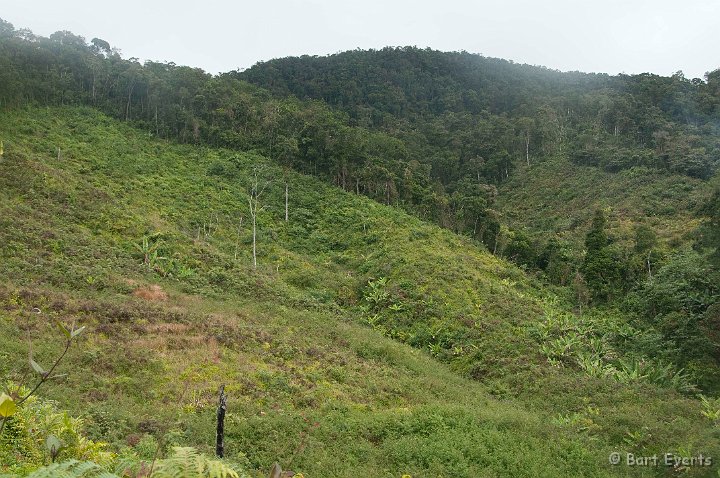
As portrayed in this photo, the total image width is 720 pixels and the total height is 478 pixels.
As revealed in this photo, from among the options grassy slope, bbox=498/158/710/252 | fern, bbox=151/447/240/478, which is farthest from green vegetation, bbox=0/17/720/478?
grassy slope, bbox=498/158/710/252

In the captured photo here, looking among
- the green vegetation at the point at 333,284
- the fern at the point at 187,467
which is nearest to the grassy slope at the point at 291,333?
the green vegetation at the point at 333,284

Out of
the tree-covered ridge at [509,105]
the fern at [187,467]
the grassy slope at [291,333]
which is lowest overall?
the grassy slope at [291,333]

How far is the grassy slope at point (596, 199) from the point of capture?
39562mm

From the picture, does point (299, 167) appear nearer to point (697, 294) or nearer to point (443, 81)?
point (697, 294)

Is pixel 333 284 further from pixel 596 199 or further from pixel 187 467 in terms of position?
pixel 596 199

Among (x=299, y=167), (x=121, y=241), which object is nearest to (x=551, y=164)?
(x=299, y=167)

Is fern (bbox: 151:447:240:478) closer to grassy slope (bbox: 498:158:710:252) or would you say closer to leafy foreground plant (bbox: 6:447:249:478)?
leafy foreground plant (bbox: 6:447:249:478)

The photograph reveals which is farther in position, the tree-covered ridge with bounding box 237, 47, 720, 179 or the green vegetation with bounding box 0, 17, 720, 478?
the tree-covered ridge with bounding box 237, 47, 720, 179

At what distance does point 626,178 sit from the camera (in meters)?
49.3

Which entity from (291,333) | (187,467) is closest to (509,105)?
(291,333)

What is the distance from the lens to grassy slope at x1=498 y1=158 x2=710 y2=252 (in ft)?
130

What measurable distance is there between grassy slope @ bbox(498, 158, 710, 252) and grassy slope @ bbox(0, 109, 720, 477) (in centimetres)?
1477

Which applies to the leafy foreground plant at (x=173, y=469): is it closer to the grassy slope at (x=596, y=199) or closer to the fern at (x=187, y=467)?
the fern at (x=187, y=467)

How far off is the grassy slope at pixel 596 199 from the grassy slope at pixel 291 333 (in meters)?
14.8
